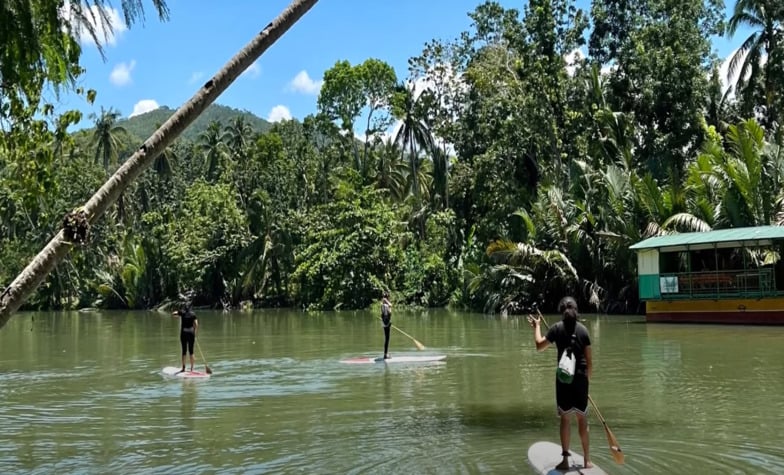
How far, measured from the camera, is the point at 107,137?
69.7 metres

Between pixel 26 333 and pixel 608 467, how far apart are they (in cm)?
3027

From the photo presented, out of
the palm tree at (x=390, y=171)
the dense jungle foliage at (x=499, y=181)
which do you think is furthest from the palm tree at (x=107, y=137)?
the palm tree at (x=390, y=171)

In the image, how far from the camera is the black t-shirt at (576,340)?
24.1 ft

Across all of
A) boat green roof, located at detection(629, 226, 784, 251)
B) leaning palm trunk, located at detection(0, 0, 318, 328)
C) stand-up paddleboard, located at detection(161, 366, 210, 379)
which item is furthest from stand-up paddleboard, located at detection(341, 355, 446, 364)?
boat green roof, located at detection(629, 226, 784, 251)

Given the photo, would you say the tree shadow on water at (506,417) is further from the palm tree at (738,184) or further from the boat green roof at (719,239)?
the palm tree at (738,184)

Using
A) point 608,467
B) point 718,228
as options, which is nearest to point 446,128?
point 718,228

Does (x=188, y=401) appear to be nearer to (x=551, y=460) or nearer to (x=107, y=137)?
(x=551, y=460)

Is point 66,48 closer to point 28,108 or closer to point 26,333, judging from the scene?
point 28,108

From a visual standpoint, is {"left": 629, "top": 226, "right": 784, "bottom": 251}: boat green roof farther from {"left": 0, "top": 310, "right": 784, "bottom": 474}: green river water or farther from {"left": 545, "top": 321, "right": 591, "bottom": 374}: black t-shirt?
{"left": 545, "top": 321, "right": 591, "bottom": 374}: black t-shirt

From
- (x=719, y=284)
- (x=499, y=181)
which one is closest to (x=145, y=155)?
(x=719, y=284)

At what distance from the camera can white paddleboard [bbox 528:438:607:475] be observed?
7328 millimetres

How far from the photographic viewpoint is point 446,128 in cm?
4753

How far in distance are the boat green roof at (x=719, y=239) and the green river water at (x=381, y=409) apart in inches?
176

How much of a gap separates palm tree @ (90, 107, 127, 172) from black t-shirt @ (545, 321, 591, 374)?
218 ft
